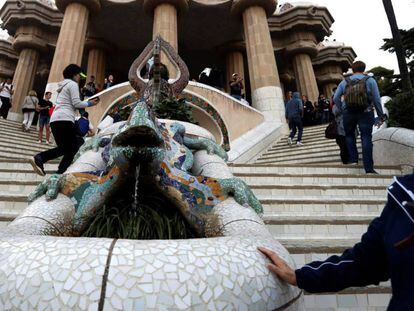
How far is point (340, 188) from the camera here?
4.64 m

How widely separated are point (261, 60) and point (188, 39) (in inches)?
273

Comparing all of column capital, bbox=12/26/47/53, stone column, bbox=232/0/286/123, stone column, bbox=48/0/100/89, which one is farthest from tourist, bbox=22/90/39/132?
column capital, bbox=12/26/47/53

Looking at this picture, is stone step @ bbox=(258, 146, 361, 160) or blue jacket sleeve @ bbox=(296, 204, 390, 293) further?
stone step @ bbox=(258, 146, 361, 160)

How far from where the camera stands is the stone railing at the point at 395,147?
18.6ft

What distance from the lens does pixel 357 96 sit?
522cm

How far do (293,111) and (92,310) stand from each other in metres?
8.76

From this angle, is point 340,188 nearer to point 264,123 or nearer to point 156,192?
point 156,192

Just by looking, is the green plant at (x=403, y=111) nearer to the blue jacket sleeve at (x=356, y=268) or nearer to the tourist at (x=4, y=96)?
the blue jacket sleeve at (x=356, y=268)

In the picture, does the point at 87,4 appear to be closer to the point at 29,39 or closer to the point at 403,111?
the point at 29,39

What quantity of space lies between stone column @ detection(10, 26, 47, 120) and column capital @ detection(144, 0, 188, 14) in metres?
7.63

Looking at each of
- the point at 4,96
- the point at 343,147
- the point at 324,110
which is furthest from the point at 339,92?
the point at 4,96

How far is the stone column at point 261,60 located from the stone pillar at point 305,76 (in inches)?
196

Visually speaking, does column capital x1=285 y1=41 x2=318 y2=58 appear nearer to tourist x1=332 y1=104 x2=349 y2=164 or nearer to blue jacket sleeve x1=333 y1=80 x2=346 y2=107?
tourist x1=332 y1=104 x2=349 y2=164

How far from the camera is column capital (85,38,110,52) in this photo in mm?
19297
